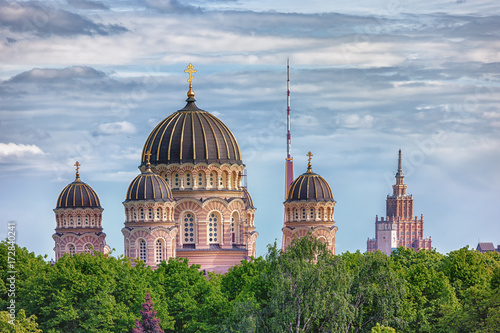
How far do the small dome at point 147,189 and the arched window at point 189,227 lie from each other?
19.5 ft

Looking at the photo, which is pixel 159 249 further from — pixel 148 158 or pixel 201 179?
pixel 148 158

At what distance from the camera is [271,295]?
7656 cm

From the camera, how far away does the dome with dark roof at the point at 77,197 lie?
133250 millimetres

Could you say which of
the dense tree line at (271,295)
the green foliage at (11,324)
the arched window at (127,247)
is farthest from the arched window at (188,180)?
the green foliage at (11,324)

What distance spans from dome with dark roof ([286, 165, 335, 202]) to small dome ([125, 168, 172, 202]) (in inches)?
699

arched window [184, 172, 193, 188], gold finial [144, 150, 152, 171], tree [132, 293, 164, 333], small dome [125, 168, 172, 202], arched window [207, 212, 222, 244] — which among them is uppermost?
gold finial [144, 150, 152, 171]

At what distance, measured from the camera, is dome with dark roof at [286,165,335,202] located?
425 feet

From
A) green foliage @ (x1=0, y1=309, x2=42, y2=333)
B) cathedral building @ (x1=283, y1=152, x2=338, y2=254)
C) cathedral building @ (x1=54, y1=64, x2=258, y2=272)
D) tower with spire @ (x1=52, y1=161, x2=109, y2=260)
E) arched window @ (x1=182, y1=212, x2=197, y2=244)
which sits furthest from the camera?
tower with spire @ (x1=52, y1=161, x2=109, y2=260)

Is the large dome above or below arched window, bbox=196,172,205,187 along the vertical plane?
above

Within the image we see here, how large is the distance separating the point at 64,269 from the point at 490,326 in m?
29.6

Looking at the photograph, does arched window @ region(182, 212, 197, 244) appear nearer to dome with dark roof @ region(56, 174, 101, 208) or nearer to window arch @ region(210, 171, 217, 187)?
window arch @ region(210, 171, 217, 187)

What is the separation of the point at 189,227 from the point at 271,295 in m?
47.5

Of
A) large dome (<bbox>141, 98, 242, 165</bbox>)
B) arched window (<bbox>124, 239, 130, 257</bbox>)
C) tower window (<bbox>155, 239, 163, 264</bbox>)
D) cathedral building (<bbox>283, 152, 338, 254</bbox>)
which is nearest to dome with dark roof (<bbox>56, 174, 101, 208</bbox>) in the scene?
large dome (<bbox>141, 98, 242, 165</bbox>)

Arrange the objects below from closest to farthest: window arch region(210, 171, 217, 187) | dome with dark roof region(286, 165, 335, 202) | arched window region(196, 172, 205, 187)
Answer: arched window region(196, 172, 205, 187)
window arch region(210, 171, 217, 187)
dome with dark roof region(286, 165, 335, 202)
